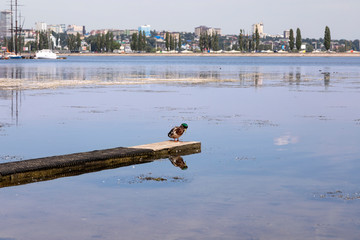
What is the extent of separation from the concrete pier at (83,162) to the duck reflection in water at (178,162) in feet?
1.13

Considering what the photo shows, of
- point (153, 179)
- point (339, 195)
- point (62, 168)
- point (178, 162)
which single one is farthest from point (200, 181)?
point (62, 168)

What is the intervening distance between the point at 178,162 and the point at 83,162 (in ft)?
8.99

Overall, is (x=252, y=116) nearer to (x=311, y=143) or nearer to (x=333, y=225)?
(x=311, y=143)

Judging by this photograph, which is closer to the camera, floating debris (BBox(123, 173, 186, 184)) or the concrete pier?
the concrete pier

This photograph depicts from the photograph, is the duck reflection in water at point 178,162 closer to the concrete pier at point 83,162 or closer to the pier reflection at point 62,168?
the pier reflection at point 62,168

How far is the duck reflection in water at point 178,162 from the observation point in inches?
663

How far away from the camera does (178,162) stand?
17469mm

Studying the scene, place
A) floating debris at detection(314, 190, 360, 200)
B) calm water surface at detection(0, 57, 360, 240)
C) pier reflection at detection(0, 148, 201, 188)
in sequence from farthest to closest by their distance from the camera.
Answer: pier reflection at detection(0, 148, 201, 188), floating debris at detection(314, 190, 360, 200), calm water surface at detection(0, 57, 360, 240)

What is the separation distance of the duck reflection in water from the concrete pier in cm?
34

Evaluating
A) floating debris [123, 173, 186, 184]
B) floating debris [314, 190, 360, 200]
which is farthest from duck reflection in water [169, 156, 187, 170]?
floating debris [314, 190, 360, 200]

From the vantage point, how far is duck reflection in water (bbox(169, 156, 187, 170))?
16.8 m

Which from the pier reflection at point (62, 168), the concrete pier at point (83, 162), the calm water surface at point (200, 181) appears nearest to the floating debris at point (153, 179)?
the calm water surface at point (200, 181)

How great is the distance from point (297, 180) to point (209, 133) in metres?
8.48

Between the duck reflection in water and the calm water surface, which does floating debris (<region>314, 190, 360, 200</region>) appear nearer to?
the calm water surface
